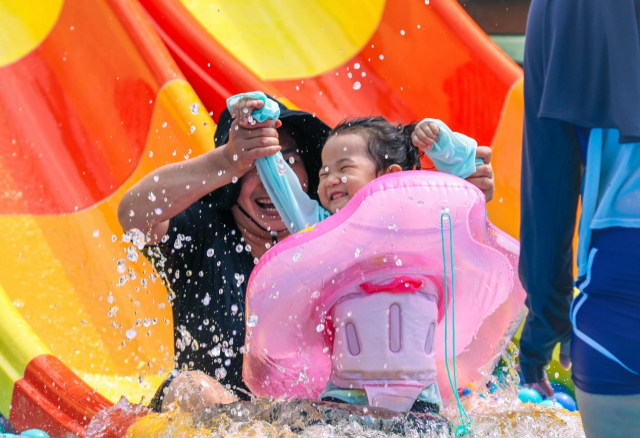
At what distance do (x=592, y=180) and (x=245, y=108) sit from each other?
0.79 meters

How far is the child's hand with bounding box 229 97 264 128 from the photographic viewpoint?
1374 millimetres

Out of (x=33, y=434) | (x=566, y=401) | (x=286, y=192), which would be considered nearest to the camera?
(x=286, y=192)

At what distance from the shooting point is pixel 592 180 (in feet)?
2.43

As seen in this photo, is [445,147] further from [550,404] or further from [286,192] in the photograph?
[550,404]

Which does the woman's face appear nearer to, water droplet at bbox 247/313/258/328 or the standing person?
water droplet at bbox 247/313/258/328

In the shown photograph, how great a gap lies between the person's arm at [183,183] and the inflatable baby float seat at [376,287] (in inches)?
9.9

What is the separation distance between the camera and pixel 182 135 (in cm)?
228

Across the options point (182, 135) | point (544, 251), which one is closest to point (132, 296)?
point (182, 135)

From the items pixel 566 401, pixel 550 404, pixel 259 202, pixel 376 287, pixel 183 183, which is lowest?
pixel 566 401

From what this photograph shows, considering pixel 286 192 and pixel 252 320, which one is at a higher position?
pixel 286 192

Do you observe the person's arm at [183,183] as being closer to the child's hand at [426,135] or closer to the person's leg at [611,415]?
the child's hand at [426,135]

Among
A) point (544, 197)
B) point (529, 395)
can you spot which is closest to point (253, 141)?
point (544, 197)

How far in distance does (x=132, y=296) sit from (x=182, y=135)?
0.54 metres

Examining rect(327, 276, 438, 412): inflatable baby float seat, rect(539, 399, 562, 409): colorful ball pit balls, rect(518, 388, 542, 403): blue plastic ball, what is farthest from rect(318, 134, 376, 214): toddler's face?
rect(518, 388, 542, 403): blue plastic ball
